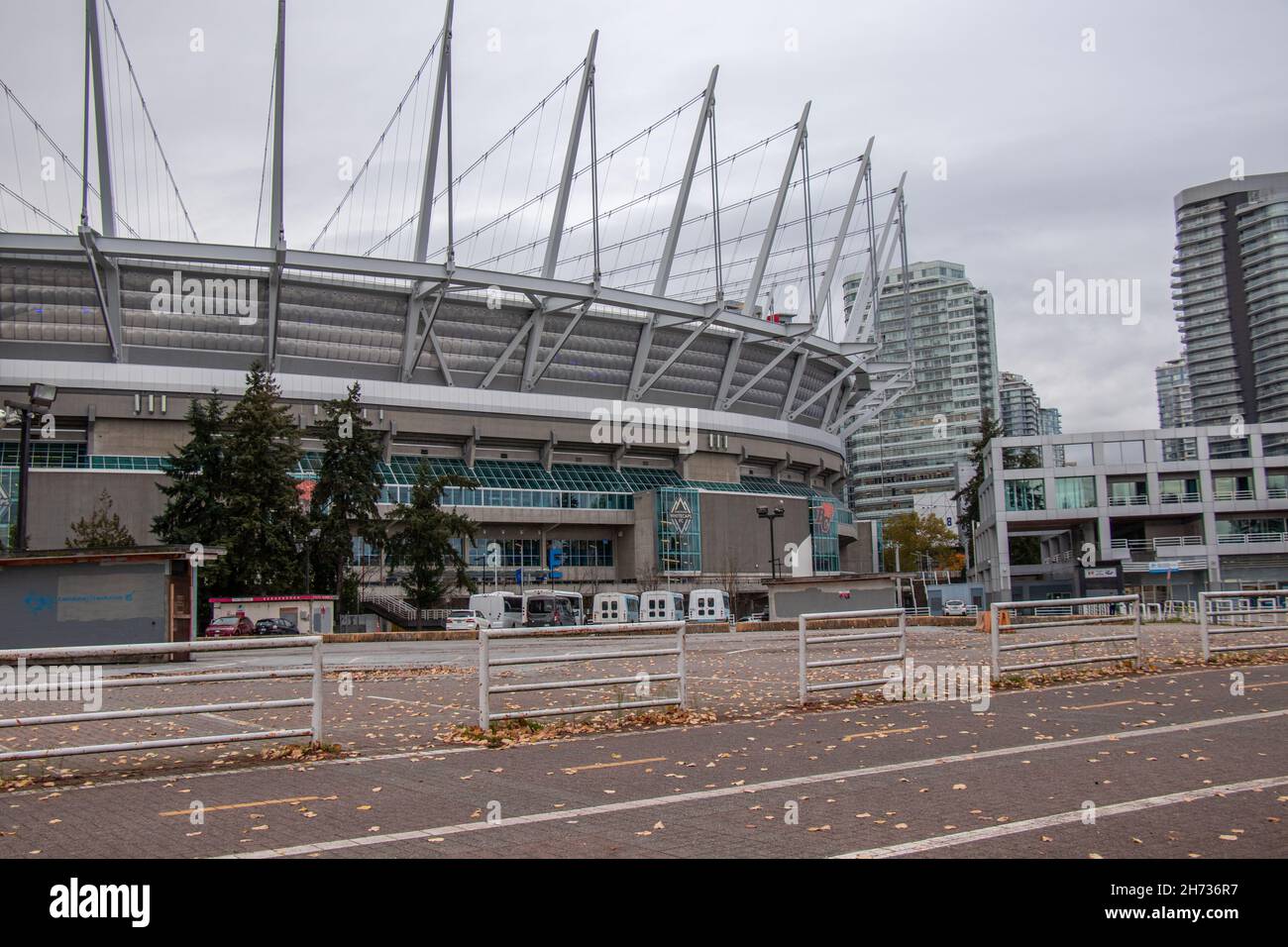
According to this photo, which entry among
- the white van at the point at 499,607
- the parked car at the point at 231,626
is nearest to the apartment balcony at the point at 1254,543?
the white van at the point at 499,607

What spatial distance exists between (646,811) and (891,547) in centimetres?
13013

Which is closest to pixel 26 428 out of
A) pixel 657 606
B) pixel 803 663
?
pixel 803 663

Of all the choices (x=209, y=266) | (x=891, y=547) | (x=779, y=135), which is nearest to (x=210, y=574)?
(x=209, y=266)

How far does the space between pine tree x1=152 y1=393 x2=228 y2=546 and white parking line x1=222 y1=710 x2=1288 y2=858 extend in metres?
46.5

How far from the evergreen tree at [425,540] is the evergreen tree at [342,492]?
4.58 ft

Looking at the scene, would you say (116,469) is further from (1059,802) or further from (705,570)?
(1059,802)

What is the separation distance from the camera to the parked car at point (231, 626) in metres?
42.8

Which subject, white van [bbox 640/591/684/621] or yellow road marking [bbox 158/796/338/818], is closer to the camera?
yellow road marking [bbox 158/796/338/818]

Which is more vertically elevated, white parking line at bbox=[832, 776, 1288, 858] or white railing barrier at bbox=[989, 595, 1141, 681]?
white railing barrier at bbox=[989, 595, 1141, 681]

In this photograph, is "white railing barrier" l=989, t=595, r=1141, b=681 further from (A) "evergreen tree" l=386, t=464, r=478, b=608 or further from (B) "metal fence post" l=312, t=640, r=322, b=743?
(A) "evergreen tree" l=386, t=464, r=478, b=608

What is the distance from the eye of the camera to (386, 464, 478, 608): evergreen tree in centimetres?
5566

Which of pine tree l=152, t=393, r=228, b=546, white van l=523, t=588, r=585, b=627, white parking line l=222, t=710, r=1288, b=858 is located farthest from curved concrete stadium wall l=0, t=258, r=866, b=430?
white parking line l=222, t=710, r=1288, b=858

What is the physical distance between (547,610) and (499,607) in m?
2.49
